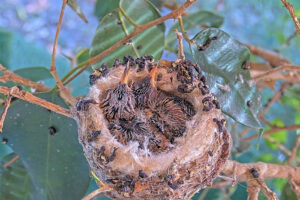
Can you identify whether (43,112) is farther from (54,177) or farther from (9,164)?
(9,164)

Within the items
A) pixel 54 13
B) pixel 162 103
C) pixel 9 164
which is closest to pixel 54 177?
pixel 9 164

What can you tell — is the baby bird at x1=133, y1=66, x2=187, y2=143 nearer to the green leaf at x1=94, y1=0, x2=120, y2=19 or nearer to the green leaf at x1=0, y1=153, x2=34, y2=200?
the green leaf at x1=94, y1=0, x2=120, y2=19

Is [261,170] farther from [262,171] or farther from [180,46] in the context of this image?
[180,46]

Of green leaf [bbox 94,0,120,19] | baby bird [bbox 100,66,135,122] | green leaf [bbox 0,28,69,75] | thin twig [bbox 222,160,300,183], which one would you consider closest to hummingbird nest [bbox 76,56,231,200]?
baby bird [bbox 100,66,135,122]

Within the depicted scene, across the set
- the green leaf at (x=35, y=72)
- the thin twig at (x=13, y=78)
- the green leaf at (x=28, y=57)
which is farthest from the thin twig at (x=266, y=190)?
the green leaf at (x=28, y=57)

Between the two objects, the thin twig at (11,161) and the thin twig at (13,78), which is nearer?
the thin twig at (13,78)

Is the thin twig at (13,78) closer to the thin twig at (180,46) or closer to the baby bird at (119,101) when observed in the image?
the baby bird at (119,101)

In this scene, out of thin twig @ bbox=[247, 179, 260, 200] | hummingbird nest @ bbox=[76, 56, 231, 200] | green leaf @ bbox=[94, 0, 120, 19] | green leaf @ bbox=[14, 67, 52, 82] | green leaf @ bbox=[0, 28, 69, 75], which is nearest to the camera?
hummingbird nest @ bbox=[76, 56, 231, 200]
